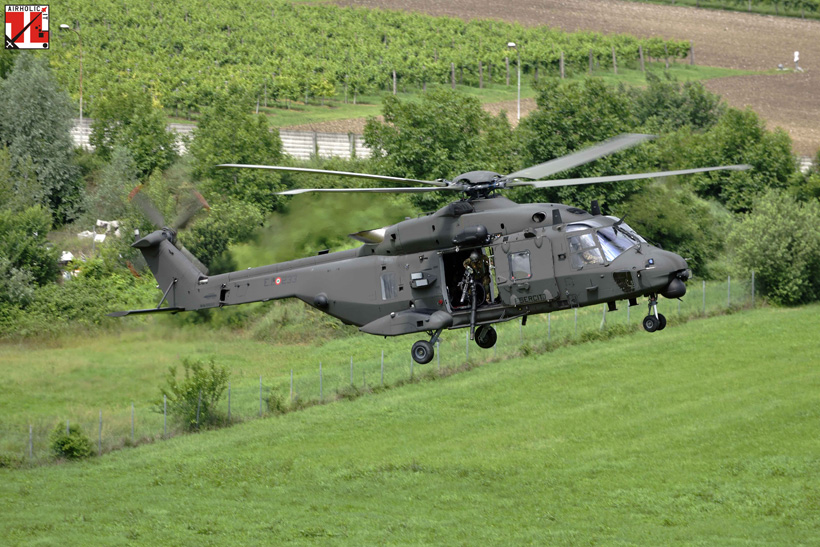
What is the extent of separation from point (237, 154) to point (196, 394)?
29.8 m

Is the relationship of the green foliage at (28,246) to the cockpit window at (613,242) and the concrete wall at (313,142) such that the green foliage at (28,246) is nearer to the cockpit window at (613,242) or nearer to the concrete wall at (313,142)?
the concrete wall at (313,142)

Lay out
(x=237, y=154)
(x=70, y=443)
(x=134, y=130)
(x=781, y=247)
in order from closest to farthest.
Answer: (x=70, y=443)
(x=781, y=247)
(x=237, y=154)
(x=134, y=130)

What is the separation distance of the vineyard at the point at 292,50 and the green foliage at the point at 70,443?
45665 mm

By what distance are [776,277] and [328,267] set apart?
58.1 meters

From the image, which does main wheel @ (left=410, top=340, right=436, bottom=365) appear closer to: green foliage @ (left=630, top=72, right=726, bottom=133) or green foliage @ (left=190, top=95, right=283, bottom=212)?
green foliage @ (left=190, top=95, right=283, bottom=212)

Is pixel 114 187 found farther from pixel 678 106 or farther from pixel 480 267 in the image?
pixel 480 267

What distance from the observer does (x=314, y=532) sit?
176ft

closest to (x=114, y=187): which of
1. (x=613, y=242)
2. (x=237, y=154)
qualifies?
(x=237, y=154)

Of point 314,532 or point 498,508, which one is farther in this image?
point 498,508

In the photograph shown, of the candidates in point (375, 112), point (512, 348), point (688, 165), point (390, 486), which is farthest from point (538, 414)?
point (375, 112)

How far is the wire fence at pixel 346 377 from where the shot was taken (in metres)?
64.6

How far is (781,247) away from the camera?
79.6 m

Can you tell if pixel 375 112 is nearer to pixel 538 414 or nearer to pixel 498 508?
pixel 538 414

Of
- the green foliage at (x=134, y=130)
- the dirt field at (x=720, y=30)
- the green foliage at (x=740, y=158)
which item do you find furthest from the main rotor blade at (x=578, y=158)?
the dirt field at (x=720, y=30)
